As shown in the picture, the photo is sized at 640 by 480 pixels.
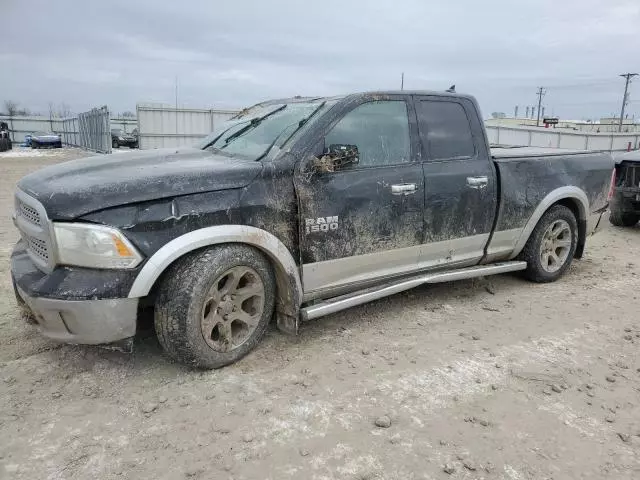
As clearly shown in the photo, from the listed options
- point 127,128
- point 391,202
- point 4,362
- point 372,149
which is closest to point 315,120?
point 372,149

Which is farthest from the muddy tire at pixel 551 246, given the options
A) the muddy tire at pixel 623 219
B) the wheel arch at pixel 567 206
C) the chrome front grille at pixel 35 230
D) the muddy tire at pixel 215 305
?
the chrome front grille at pixel 35 230

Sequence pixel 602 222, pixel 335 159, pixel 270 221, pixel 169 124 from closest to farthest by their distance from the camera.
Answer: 1. pixel 270 221
2. pixel 335 159
3. pixel 602 222
4. pixel 169 124

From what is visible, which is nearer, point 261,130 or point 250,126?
point 261,130

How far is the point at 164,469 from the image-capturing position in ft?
8.17

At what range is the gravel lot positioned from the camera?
2.56 m

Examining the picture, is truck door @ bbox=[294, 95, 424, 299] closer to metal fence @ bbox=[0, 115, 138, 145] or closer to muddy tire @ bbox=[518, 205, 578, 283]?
muddy tire @ bbox=[518, 205, 578, 283]

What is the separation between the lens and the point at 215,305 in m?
3.32

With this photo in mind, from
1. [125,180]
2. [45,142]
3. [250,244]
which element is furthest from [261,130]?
[45,142]

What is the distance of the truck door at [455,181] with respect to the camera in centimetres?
429

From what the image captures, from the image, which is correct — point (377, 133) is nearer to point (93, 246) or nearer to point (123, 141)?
point (93, 246)

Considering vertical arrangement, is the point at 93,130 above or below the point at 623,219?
above

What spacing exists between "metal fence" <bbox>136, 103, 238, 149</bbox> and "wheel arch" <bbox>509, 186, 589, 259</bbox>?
15316mm

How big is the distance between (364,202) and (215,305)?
1.33 m

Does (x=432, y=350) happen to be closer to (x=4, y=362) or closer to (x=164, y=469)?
(x=164, y=469)
